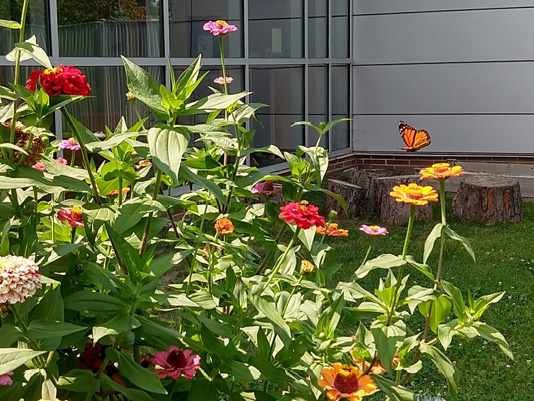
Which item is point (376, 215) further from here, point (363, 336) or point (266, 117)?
point (363, 336)

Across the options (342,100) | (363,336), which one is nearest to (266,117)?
(342,100)

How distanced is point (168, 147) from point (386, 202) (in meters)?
6.12

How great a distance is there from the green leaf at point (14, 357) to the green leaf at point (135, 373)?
0.19m

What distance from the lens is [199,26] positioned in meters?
6.61

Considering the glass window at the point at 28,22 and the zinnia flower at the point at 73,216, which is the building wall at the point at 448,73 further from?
the zinnia flower at the point at 73,216

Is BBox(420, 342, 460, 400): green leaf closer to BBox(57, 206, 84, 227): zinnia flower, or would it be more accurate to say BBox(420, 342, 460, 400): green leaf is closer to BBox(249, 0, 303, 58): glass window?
BBox(57, 206, 84, 227): zinnia flower

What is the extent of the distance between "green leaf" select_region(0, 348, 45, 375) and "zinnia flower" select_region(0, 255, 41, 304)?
0.27ft

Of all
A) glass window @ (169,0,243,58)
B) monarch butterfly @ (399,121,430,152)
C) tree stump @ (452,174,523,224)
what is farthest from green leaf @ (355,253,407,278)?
monarch butterfly @ (399,121,430,152)

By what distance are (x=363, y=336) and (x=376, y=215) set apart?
5880 mm

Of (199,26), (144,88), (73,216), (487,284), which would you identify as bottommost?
(487,284)

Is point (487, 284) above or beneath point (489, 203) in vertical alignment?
beneath

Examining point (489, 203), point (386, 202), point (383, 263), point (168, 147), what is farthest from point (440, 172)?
point (489, 203)

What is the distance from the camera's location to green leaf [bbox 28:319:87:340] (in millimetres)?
1125

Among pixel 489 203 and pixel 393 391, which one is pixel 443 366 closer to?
pixel 393 391
